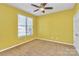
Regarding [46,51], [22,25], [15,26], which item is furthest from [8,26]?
[46,51]

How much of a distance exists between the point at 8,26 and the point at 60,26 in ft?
7.52

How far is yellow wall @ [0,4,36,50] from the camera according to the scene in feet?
12.3

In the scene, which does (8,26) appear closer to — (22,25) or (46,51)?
(22,25)

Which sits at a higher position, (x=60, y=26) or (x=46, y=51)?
(x=60, y=26)

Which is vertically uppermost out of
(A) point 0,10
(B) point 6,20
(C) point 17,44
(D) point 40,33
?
(A) point 0,10

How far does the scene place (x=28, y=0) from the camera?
179cm

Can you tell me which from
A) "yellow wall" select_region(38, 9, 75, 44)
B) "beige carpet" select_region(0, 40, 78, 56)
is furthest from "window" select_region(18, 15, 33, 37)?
"beige carpet" select_region(0, 40, 78, 56)

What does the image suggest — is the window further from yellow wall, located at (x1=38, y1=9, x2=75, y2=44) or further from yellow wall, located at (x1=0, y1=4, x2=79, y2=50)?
yellow wall, located at (x1=38, y1=9, x2=75, y2=44)

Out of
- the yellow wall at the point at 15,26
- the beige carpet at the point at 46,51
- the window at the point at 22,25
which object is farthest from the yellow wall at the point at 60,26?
the window at the point at 22,25

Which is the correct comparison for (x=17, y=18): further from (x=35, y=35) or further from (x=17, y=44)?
(x=35, y=35)

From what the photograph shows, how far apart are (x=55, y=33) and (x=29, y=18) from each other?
2049 mm

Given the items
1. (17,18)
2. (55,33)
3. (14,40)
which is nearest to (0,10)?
(17,18)

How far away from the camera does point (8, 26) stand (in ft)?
13.4

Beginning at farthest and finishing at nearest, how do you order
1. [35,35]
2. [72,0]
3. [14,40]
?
[35,35], [14,40], [72,0]
